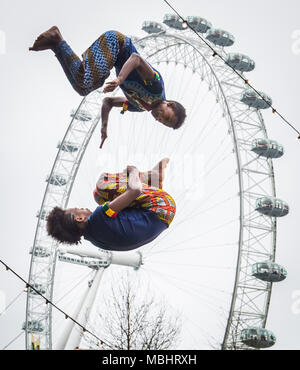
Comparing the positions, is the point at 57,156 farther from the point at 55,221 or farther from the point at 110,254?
the point at 55,221

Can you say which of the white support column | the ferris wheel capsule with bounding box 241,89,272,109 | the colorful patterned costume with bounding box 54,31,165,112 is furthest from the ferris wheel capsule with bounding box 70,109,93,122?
the colorful patterned costume with bounding box 54,31,165,112

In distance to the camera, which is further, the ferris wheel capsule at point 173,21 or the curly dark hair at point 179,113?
the ferris wheel capsule at point 173,21

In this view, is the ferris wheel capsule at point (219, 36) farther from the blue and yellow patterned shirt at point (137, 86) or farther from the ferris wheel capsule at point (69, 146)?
the blue and yellow patterned shirt at point (137, 86)

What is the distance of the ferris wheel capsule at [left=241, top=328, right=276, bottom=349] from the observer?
57.3 ft

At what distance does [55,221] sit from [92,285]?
609 inches

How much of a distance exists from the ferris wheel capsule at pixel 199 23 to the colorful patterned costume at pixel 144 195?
1682cm

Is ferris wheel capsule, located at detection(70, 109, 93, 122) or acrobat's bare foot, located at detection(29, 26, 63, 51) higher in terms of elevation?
ferris wheel capsule, located at detection(70, 109, 93, 122)

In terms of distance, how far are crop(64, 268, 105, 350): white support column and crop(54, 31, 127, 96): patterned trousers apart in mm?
14502

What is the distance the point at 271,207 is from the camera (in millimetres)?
19000

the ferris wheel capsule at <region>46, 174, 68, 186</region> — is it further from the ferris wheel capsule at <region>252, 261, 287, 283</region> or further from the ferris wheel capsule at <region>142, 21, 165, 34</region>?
the ferris wheel capsule at <region>252, 261, 287, 283</region>

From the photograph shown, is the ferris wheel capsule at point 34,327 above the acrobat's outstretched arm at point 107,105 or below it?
above

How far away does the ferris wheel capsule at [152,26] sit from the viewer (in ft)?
72.3

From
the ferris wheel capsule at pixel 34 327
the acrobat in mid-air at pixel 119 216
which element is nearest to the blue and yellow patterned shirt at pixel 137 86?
the acrobat in mid-air at pixel 119 216

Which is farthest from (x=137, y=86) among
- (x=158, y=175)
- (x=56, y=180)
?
(x=56, y=180)
